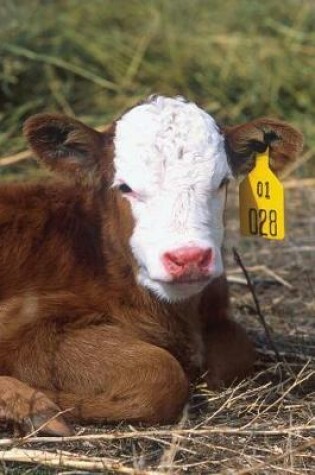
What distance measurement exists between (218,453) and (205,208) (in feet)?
3.53

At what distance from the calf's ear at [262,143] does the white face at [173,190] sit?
19cm

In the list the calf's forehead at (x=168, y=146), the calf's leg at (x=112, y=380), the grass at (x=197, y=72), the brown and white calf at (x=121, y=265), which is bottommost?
the calf's leg at (x=112, y=380)

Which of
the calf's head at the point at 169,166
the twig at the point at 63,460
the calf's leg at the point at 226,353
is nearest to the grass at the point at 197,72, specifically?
the calf's leg at the point at 226,353

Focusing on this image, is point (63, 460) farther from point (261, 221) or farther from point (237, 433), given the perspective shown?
point (261, 221)

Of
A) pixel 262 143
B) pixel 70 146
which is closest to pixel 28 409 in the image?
pixel 70 146

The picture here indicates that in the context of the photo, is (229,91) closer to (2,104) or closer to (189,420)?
(2,104)

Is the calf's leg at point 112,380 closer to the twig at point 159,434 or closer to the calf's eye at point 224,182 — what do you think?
the twig at point 159,434

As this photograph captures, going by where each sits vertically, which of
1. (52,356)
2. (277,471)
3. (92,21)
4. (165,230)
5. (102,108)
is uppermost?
(92,21)

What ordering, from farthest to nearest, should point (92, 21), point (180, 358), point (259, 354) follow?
point (92, 21)
point (259, 354)
point (180, 358)

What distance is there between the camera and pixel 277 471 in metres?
4.45

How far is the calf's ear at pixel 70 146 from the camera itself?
214 inches

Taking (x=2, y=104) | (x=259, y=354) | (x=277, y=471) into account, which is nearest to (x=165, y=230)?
(x=277, y=471)

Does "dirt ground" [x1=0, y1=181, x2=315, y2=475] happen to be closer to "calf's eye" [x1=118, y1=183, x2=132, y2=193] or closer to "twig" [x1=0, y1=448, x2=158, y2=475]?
"twig" [x1=0, y1=448, x2=158, y2=475]

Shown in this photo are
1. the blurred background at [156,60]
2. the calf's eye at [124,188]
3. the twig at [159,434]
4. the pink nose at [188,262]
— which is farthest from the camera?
the blurred background at [156,60]
